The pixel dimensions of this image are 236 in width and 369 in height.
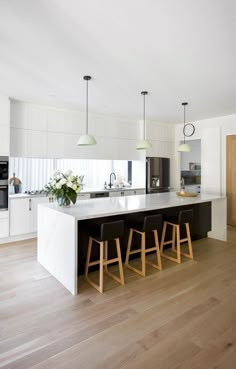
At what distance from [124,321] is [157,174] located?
15.6 ft

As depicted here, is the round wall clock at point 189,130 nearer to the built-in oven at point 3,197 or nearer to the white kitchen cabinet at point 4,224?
the built-in oven at point 3,197

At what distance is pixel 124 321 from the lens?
7.02ft

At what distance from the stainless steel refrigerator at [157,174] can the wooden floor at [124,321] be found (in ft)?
10.8

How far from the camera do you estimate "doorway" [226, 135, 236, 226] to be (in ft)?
18.3

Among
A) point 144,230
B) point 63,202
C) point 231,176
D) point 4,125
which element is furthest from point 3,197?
point 231,176

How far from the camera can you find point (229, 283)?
2.85 m

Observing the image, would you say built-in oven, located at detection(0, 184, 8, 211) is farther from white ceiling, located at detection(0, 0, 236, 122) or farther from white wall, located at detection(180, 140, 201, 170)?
white wall, located at detection(180, 140, 201, 170)

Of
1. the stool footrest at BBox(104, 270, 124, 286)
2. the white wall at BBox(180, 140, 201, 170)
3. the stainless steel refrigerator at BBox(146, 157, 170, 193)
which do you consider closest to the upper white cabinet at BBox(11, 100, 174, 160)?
the stainless steel refrigerator at BBox(146, 157, 170, 193)

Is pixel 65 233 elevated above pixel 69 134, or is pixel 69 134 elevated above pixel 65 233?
pixel 69 134

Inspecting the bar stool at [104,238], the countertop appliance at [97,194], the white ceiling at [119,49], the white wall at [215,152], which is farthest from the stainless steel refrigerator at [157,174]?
the bar stool at [104,238]

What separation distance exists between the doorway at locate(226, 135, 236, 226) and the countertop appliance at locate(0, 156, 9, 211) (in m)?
4.87

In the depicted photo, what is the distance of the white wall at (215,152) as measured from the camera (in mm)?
5777

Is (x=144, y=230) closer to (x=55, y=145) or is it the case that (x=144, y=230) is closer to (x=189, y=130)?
(x=55, y=145)

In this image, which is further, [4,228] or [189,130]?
[189,130]
